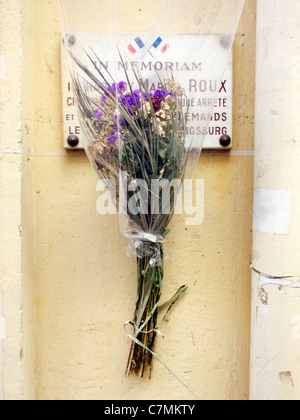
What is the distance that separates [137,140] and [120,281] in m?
0.73

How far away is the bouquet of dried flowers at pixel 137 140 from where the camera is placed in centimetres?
121

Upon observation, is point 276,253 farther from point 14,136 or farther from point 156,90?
point 14,136

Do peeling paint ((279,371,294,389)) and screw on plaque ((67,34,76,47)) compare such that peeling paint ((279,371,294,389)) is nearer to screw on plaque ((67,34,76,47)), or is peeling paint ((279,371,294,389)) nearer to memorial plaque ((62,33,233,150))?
memorial plaque ((62,33,233,150))

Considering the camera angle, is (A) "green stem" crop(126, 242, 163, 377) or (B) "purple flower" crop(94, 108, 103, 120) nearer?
(B) "purple flower" crop(94, 108, 103, 120)

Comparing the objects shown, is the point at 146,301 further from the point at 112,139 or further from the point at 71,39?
the point at 71,39

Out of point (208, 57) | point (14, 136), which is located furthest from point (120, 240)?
point (208, 57)

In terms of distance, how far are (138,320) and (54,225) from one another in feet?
1.95

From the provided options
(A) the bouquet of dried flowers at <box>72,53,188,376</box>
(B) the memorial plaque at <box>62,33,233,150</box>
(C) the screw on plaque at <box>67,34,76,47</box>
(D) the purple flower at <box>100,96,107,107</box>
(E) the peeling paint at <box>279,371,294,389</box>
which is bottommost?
(E) the peeling paint at <box>279,371,294,389</box>

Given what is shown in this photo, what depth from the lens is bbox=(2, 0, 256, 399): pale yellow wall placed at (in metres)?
1.64

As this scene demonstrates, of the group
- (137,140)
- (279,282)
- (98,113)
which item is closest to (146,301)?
(279,282)

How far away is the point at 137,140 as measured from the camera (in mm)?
1229

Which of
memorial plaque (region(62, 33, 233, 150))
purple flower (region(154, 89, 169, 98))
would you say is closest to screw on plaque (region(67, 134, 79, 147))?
memorial plaque (region(62, 33, 233, 150))

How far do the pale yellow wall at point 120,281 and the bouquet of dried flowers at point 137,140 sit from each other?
333 mm

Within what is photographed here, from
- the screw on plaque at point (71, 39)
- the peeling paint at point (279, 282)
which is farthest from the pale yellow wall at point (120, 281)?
the screw on plaque at point (71, 39)
